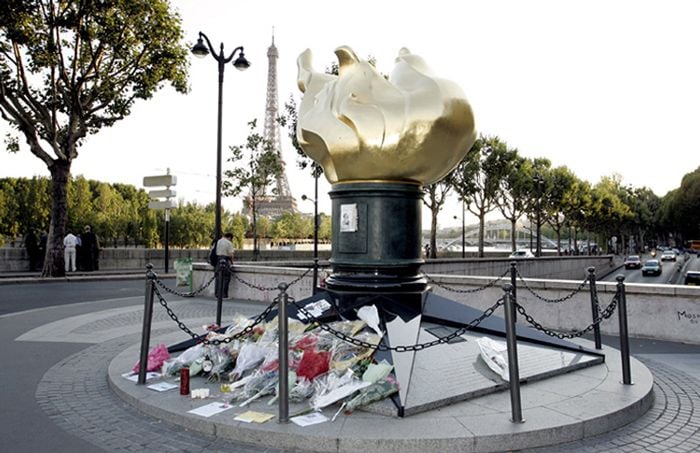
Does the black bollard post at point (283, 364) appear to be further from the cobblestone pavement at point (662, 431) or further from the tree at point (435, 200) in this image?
the tree at point (435, 200)

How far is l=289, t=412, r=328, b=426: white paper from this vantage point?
4402mm

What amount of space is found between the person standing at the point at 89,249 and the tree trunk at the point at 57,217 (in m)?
4.03

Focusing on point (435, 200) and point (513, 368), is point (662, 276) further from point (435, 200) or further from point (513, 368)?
point (513, 368)

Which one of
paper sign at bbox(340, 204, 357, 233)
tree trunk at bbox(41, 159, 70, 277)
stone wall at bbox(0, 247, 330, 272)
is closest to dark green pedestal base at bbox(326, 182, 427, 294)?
paper sign at bbox(340, 204, 357, 233)

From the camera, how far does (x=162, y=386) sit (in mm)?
5562

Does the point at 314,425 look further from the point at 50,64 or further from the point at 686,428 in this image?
the point at 50,64

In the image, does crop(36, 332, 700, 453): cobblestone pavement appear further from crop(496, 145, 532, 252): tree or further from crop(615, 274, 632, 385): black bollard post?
crop(496, 145, 532, 252): tree

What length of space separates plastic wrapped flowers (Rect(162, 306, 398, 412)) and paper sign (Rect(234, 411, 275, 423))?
29 cm

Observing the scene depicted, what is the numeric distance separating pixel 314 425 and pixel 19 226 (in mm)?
58890

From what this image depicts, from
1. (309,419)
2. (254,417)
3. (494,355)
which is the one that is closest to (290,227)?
(494,355)

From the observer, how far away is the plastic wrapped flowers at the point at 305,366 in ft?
15.8

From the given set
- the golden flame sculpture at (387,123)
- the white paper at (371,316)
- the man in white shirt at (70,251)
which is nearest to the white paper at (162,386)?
the white paper at (371,316)

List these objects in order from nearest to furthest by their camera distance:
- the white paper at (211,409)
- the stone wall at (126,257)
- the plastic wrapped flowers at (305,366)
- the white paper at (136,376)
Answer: the white paper at (211,409)
the plastic wrapped flowers at (305,366)
the white paper at (136,376)
the stone wall at (126,257)

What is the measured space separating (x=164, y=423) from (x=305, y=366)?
1.36m
